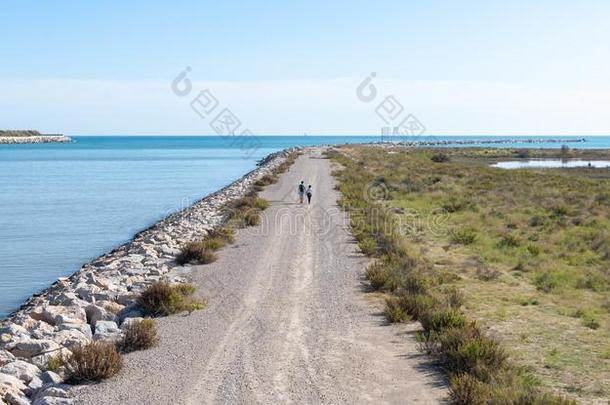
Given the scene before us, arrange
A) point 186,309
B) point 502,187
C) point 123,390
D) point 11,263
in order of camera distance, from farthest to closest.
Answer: point 502,187, point 11,263, point 186,309, point 123,390

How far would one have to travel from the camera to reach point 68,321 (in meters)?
11.3

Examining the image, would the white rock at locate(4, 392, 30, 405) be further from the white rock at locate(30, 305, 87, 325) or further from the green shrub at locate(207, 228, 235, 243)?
the green shrub at locate(207, 228, 235, 243)

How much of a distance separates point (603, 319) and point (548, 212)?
17.8 m

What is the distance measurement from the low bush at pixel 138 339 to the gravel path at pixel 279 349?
16cm

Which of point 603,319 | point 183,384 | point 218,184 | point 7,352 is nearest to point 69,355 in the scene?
point 7,352

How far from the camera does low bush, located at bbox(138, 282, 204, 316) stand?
12.1 m

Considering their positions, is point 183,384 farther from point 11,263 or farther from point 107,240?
point 107,240

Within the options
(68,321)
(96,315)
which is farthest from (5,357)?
(96,315)

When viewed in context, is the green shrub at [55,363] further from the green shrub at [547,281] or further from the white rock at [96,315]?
the green shrub at [547,281]

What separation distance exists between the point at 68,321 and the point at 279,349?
13.3 feet

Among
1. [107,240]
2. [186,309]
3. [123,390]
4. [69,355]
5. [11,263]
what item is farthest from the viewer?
[107,240]

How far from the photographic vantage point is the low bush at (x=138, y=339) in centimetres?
994

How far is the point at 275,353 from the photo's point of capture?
382 inches

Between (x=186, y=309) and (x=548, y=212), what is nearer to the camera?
(x=186, y=309)
